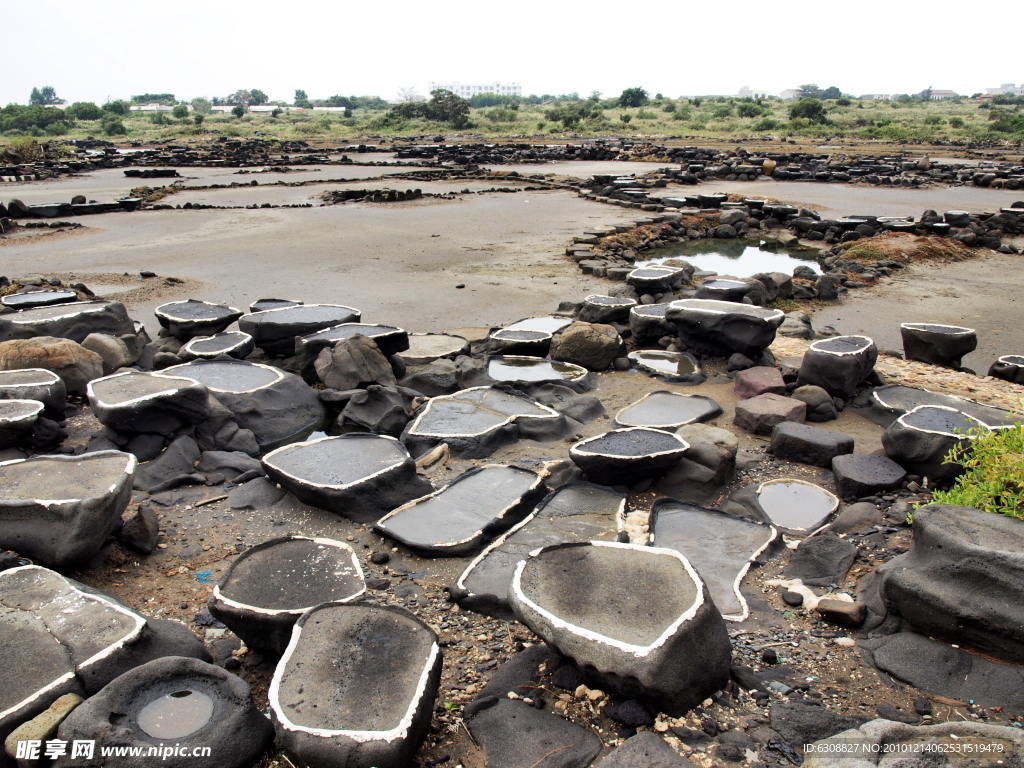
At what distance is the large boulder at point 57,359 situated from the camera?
6.17m

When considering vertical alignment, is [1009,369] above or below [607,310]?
below

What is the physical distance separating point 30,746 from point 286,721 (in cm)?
84

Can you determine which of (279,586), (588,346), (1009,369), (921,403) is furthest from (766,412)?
(279,586)

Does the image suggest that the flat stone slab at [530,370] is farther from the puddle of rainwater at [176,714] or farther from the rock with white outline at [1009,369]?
the puddle of rainwater at [176,714]

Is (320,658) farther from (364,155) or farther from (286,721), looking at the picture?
(364,155)

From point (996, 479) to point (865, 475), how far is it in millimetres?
1417

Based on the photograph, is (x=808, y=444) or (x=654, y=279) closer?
(x=808, y=444)

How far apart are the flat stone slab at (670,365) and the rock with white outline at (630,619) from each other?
13.7ft

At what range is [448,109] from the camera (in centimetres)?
5844

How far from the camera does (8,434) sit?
204 inches

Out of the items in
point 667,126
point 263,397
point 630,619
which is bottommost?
point 263,397

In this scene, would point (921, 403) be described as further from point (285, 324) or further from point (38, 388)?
point (38, 388)

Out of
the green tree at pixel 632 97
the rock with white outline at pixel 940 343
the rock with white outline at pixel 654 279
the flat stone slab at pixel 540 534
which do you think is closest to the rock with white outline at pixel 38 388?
the flat stone slab at pixel 540 534

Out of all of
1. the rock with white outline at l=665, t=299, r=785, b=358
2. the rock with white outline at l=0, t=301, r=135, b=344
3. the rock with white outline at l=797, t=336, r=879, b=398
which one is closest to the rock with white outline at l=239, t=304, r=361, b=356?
the rock with white outline at l=0, t=301, r=135, b=344
